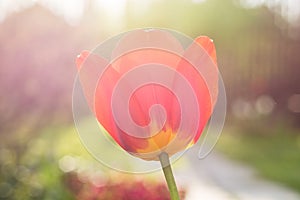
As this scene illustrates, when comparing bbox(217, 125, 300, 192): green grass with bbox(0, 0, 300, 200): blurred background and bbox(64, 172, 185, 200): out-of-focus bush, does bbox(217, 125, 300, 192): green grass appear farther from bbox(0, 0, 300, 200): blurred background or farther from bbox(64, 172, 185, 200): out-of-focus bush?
bbox(64, 172, 185, 200): out-of-focus bush

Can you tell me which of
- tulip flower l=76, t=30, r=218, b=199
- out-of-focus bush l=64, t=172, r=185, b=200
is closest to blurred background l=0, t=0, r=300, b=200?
out-of-focus bush l=64, t=172, r=185, b=200

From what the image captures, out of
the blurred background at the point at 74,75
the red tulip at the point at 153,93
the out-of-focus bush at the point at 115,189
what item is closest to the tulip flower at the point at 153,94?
the red tulip at the point at 153,93

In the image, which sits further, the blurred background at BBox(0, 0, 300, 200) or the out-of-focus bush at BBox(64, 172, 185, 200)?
the blurred background at BBox(0, 0, 300, 200)

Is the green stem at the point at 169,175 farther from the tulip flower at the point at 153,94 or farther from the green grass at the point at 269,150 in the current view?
the green grass at the point at 269,150

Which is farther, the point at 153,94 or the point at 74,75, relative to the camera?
the point at 74,75

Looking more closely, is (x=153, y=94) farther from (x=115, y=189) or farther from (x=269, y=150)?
(x=269, y=150)

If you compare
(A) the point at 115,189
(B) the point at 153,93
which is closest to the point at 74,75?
(A) the point at 115,189

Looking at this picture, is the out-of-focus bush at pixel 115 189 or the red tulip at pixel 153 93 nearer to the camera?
the red tulip at pixel 153 93
